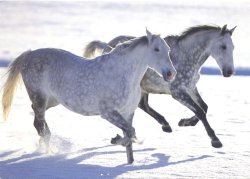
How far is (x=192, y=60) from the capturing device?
7.54 metres

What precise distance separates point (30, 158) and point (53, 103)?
2.68 feet

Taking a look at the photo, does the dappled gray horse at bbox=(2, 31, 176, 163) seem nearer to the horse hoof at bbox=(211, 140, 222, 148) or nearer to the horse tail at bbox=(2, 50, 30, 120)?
the horse tail at bbox=(2, 50, 30, 120)

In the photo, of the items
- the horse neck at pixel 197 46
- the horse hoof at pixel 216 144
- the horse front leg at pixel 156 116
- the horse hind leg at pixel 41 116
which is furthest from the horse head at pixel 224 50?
the horse hind leg at pixel 41 116

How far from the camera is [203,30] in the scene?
7.61 meters

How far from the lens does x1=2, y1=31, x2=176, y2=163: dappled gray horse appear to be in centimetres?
605

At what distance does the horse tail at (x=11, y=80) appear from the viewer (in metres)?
7.14

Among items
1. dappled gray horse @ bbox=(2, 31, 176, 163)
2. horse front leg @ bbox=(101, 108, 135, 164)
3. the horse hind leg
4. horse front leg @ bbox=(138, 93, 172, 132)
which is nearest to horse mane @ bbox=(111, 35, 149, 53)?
dappled gray horse @ bbox=(2, 31, 176, 163)

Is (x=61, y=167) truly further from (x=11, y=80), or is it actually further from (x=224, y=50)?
(x=224, y=50)

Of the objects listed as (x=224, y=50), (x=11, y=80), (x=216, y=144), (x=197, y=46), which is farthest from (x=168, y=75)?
(x=11, y=80)

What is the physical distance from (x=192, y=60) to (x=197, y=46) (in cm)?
18

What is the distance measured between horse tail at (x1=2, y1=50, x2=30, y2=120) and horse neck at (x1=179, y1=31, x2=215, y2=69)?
6.00 feet

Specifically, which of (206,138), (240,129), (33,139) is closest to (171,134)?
(206,138)

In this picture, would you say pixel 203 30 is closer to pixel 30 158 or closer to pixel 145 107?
pixel 145 107

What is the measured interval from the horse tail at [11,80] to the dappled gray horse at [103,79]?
0.30m
